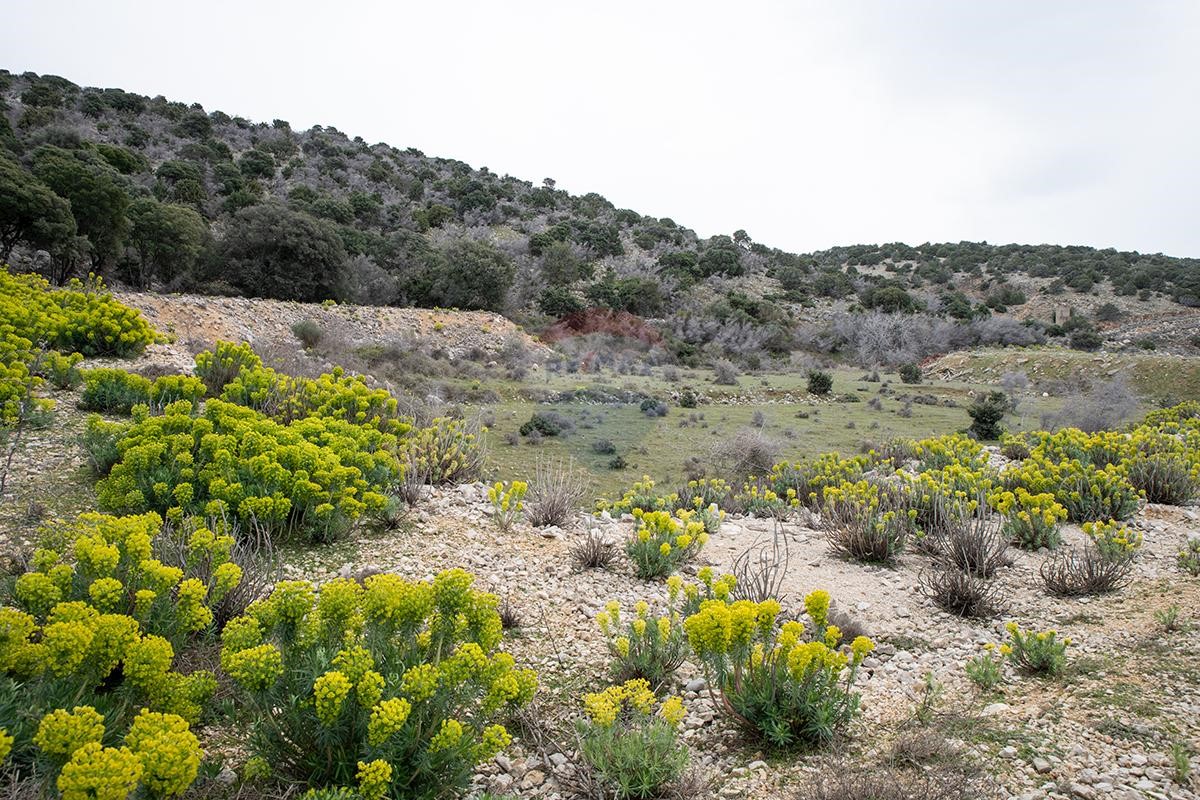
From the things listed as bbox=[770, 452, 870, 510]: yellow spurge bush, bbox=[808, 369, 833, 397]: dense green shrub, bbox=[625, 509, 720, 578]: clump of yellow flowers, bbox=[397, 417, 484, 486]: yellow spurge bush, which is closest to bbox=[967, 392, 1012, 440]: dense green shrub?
bbox=[808, 369, 833, 397]: dense green shrub

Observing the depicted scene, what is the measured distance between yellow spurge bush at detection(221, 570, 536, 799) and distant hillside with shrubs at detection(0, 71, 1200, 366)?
2124 cm

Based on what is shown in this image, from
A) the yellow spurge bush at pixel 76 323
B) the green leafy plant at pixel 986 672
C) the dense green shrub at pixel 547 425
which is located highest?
the yellow spurge bush at pixel 76 323

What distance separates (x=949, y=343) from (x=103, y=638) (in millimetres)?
36984

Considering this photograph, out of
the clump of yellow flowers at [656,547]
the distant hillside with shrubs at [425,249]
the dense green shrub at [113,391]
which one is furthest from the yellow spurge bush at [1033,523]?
the distant hillside with shrubs at [425,249]

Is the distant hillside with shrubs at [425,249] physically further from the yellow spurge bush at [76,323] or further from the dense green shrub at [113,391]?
the dense green shrub at [113,391]

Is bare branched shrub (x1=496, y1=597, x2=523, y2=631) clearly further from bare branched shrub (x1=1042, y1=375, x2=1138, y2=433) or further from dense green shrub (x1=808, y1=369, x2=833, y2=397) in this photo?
dense green shrub (x1=808, y1=369, x2=833, y2=397)

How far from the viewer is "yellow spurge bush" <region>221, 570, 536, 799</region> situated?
6.58ft

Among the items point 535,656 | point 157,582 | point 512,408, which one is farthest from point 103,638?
point 512,408

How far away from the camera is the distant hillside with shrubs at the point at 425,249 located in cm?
2314

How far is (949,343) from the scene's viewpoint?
3334 centimetres

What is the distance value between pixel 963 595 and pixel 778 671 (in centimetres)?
254

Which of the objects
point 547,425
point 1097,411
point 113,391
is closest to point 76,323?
point 113,391

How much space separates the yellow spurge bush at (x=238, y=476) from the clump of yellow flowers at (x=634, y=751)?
2662 millimetres

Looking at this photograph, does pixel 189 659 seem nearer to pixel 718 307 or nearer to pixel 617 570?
pixel 617 570
